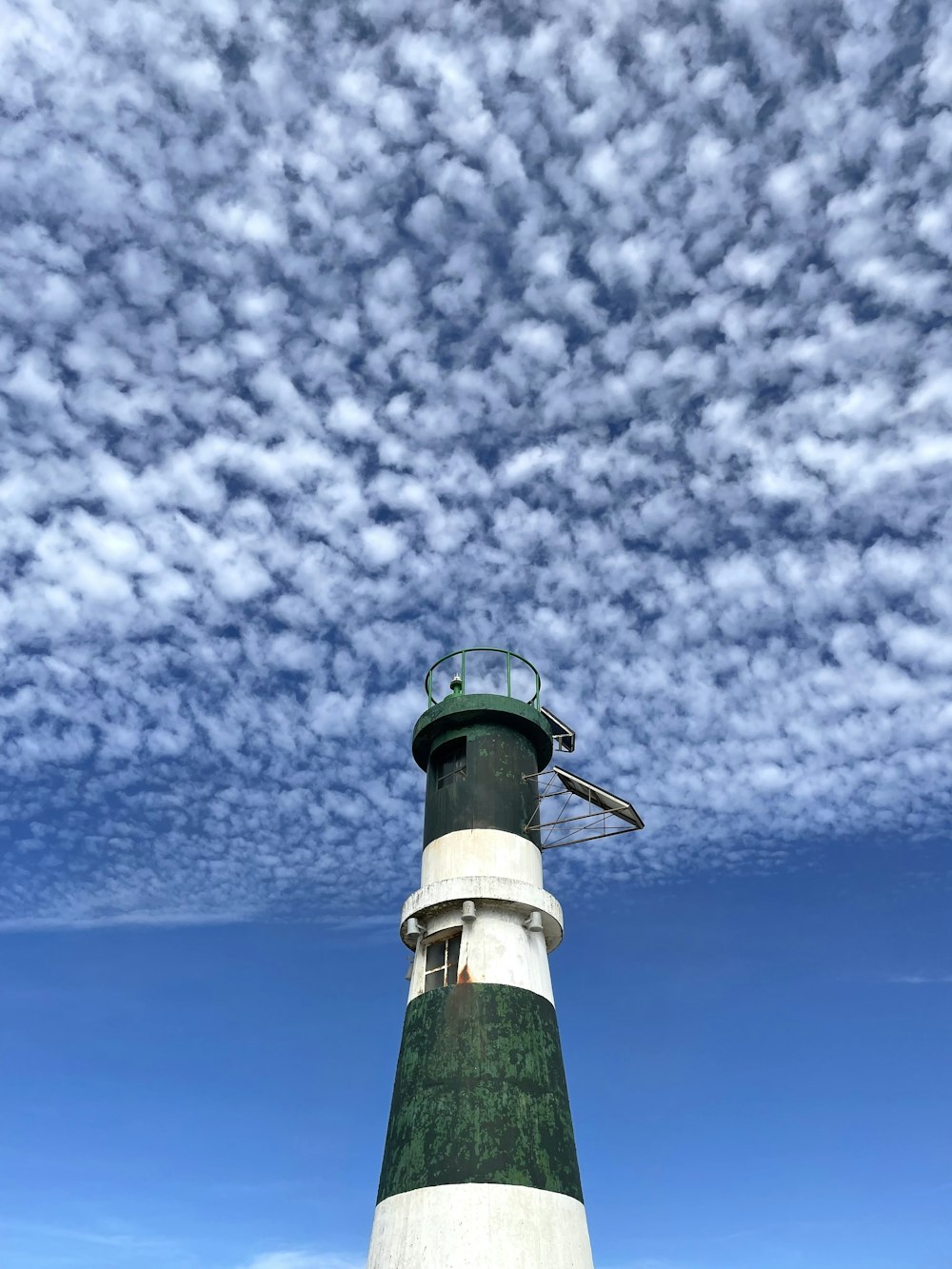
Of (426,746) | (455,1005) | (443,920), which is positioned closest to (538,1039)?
(455,1005)

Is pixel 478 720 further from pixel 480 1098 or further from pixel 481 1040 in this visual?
pixel 480 1098

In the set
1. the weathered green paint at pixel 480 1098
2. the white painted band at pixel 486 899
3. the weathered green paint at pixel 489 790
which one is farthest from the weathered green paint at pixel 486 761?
the weathered green paint at pixel 480 1098

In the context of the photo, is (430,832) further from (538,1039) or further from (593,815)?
(538,1039)

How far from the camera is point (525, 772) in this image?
2377 cm

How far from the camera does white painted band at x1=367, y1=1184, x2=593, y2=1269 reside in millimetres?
16141

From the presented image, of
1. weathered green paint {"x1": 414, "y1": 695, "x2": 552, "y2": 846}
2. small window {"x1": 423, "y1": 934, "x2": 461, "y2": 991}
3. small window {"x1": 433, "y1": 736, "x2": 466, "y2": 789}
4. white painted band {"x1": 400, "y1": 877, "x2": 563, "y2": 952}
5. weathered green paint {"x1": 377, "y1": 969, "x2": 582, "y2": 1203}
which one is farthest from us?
small window {"x1": 433, "y1": 736, "x2": 466, "y2": 789}

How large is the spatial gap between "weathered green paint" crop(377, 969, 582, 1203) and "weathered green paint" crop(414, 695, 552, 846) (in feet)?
13.5

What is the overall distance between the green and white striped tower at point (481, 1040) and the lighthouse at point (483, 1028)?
0.03 metres

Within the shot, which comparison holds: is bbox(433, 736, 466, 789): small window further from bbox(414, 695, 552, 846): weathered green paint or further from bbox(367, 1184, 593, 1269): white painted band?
bbox(367, 1184, 593, 1269): white painted band

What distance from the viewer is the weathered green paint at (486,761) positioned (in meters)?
22.4

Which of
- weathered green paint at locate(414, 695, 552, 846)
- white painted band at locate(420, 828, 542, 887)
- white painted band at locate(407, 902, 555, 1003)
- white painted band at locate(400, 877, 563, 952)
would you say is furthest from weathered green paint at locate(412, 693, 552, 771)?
white painted band at locate(407, 902, 555, 1003)

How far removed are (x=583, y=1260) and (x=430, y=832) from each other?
9634 millimetres

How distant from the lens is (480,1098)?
17891mm

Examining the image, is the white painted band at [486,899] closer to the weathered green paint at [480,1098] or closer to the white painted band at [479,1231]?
the weathered green paint at [480,1098]
